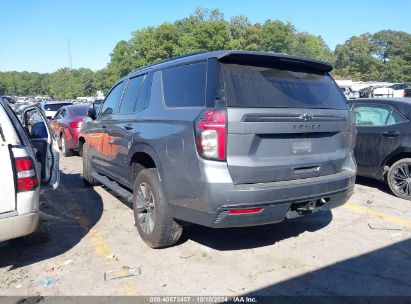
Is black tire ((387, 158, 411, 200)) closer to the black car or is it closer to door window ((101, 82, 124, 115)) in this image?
the black car

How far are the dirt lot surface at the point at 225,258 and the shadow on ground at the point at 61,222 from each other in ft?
0.06

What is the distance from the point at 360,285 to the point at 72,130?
8.98 m

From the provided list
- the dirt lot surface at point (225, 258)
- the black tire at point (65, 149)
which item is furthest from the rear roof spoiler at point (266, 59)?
the black tire at point (65, 149)

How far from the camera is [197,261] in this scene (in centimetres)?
416

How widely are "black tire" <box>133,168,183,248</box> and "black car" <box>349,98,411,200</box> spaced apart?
3.77 meters

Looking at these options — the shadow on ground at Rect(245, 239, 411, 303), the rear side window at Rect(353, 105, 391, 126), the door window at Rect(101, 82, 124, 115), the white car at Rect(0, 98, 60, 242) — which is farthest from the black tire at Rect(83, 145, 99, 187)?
the rear side window at Rect(353, 105, 391, 126)

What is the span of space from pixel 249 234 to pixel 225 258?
0.75 m

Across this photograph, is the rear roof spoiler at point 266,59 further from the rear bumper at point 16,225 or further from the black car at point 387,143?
the black car at point 387,143

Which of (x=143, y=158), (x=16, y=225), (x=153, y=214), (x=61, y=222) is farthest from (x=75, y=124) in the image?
(x=16, y=225)

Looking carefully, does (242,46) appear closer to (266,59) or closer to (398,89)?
(398,89)

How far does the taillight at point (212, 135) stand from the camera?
3.43m

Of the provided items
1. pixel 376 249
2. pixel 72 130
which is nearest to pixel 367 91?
pixel 72 130

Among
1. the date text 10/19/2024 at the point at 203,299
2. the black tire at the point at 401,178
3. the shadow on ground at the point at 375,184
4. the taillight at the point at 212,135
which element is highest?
the taillight at the point at 212,135

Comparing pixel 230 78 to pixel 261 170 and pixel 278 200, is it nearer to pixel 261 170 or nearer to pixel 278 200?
pixel 261 170
